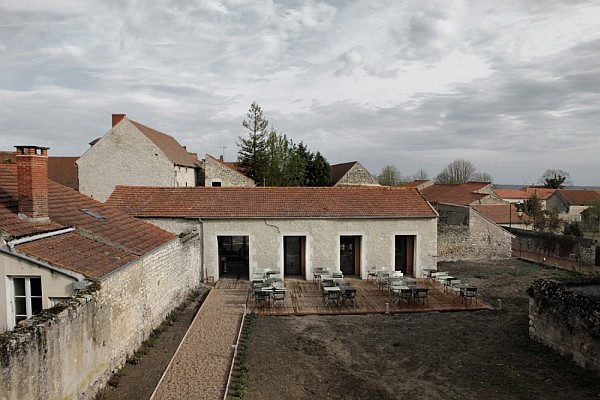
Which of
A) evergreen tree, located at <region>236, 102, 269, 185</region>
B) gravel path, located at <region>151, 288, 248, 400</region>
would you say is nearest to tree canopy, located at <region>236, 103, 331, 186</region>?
evergreen tree, located at <region>236, 102, 269, 185</region>

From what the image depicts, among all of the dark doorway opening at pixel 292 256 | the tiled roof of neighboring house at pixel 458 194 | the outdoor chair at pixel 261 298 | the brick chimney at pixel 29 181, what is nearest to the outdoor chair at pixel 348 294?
the outdoor chair at pixel 261 298

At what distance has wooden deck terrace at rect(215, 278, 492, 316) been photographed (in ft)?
47.6

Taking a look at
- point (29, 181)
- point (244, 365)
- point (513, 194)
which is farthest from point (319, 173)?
point (513, 194)

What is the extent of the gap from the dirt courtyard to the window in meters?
4.65

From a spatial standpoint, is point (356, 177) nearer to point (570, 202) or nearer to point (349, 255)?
point (349, 255)

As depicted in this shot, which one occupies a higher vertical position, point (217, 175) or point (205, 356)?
point (217, 175)

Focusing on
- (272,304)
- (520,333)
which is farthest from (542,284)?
(272,304)

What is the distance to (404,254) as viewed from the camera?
20469 millimetres

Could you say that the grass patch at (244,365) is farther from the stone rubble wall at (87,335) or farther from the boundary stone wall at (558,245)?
the boundary stone wall at (558,245)

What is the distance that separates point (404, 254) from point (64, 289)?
15271 millimetres

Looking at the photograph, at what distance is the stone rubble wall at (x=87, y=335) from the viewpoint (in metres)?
6.14

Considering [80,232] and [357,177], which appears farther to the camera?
[357,177]

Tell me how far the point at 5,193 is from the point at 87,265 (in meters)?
3.14

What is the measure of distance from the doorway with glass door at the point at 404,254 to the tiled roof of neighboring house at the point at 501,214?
1781 centimetres
